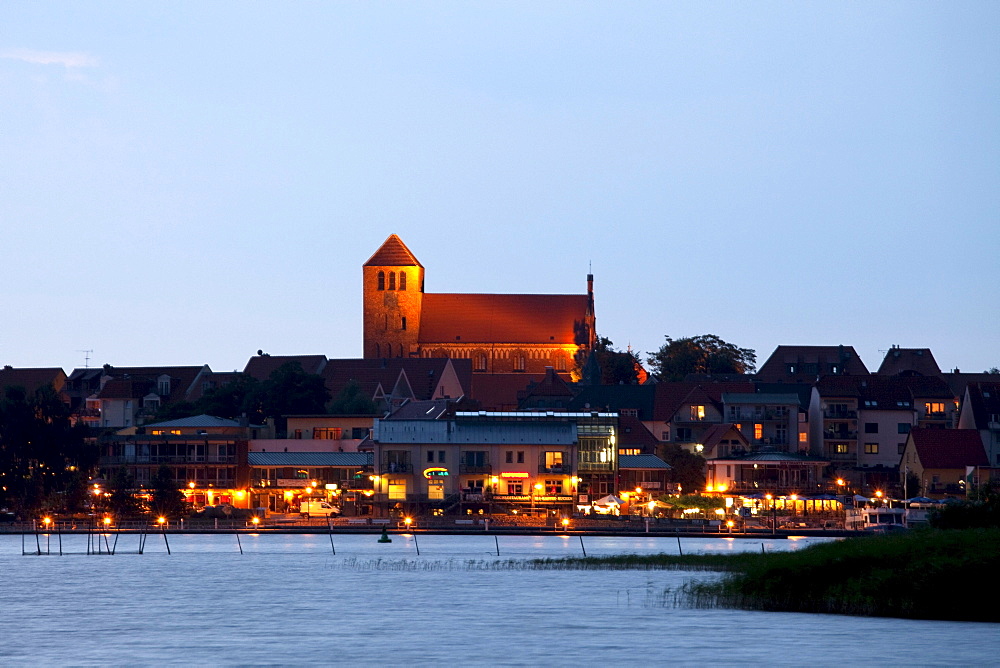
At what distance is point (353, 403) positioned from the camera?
15112cm

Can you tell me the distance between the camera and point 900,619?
5388cm

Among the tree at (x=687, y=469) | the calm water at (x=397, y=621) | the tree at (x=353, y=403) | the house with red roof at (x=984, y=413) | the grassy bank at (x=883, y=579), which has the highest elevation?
the tree at (x=353, y=403)

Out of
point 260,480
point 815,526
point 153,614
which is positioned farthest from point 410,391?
point 153,614

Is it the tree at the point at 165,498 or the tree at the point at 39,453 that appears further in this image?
the tree at the point at 39,453

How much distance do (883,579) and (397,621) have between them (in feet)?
52.1

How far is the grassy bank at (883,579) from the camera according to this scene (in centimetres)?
5247

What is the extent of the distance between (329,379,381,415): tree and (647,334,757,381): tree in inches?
1556

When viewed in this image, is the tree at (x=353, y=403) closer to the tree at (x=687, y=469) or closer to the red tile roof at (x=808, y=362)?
the tree at (x=687, y=469)

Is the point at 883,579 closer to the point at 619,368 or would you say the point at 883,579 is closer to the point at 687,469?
the point at 687,469

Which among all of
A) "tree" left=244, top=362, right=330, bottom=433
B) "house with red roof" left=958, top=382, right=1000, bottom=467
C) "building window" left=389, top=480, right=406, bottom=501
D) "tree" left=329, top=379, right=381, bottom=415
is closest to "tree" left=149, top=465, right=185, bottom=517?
"building window" left=389, top=480, right=406, bottom=501

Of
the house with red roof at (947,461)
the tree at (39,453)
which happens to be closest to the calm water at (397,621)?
the tree at (39,453)

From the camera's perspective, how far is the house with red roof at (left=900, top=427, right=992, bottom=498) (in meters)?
120

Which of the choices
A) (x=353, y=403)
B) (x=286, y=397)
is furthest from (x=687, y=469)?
(x=286, y=397)

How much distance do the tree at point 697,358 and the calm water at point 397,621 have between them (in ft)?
315
